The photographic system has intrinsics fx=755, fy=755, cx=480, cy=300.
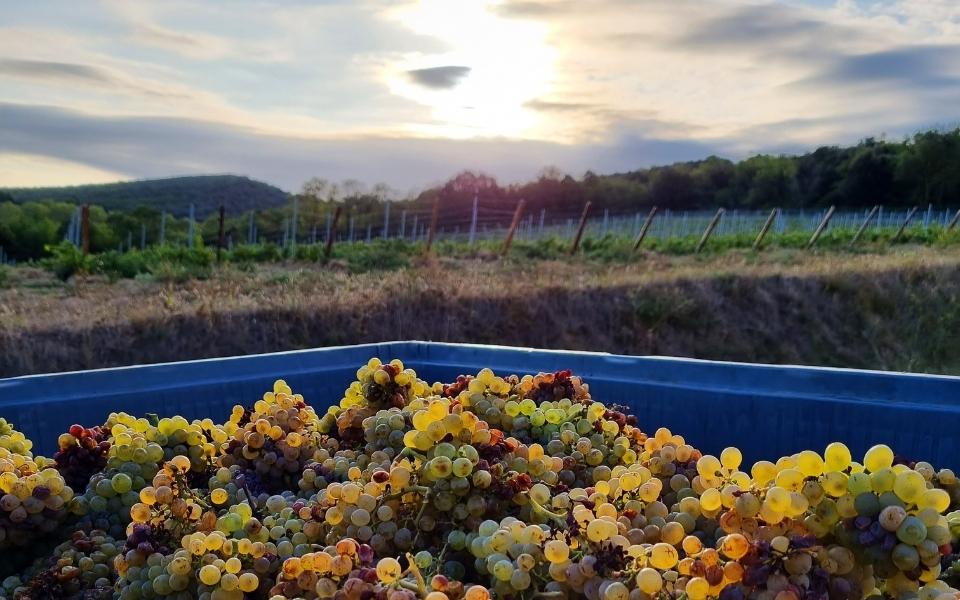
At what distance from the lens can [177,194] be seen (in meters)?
51.8

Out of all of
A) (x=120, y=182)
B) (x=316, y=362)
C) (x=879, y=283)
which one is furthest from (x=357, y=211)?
(x=316, y=362)

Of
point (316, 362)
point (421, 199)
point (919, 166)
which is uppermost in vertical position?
point (919, 166)

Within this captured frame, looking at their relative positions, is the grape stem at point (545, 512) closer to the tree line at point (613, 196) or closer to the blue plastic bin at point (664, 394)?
the blue plastic bin at point (664, 394)

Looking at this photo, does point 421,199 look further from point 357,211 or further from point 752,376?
point 752,376

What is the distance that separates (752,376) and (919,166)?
163 ft

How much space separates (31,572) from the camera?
4.72 ft

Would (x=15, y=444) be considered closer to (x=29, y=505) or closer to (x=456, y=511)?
(x=29, y=505)

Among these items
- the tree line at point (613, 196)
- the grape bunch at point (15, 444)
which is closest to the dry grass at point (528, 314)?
the grape bunch at point (15, 444)

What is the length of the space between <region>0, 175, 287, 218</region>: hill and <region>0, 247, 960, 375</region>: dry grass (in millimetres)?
41513

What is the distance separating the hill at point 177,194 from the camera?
4881cm

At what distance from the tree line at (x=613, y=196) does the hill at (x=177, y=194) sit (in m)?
2.52

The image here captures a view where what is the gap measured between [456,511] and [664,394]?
4.35 ft

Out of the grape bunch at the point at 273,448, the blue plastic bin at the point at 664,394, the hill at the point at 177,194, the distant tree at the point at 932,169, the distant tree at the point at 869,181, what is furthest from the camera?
the hill at the point at 177,194

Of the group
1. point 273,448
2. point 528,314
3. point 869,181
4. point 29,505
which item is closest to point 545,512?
point 273,448
